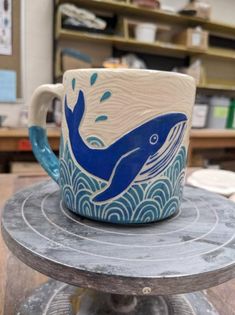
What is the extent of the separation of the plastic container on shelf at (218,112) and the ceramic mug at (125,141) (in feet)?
6.61

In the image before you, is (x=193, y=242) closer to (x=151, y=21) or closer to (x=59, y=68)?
(x=59, y=68)

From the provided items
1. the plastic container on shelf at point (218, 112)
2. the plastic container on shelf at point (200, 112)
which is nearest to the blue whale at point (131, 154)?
the plastic container on shelf at point (200, 112)

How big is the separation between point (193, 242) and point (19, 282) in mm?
287

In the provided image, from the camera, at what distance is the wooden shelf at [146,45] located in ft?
5.73

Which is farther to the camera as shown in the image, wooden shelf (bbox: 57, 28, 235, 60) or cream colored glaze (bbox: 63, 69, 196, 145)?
wooden shelf (bbox: 57, 28, 235, 60)

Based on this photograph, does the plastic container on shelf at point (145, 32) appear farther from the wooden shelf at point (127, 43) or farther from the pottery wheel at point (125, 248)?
the pottery wheel at point (125, 248)

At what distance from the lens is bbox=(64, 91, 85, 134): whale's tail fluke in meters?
0.29

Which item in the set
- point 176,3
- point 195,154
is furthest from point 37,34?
point 195,154

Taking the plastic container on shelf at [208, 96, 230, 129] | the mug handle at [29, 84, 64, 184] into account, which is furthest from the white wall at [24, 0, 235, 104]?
the mug handle at [29, 84, 64, 184]

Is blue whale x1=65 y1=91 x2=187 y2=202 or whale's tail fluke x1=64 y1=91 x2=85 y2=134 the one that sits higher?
whale's tail fluke x1=64 y1=91 x2=85 y2=134

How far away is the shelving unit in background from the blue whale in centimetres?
158

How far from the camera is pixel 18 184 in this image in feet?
2.57

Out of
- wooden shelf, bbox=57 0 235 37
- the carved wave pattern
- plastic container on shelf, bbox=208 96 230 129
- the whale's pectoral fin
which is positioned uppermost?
wooden shelf, bbox=57 0 235 37

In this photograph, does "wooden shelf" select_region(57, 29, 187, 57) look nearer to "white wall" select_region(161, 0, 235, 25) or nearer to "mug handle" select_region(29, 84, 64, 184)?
"white wall" select_region(161, 0, 235, 25)
